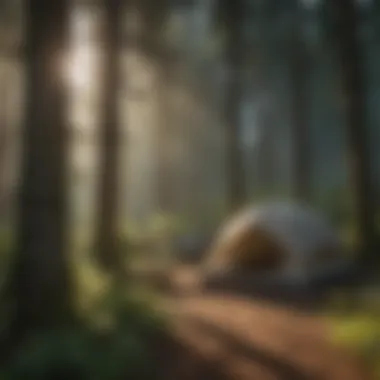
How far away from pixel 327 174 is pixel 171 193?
1.95 meters

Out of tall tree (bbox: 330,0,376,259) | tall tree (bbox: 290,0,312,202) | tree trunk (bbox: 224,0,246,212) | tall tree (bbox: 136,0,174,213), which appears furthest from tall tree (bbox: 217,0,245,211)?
tall tree (bbox: 330,0,376,259)

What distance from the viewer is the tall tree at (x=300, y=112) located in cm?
875

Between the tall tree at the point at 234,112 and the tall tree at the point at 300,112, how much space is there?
61cm

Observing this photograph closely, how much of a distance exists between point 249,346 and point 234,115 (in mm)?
4262

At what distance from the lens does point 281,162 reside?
1011 centimetres

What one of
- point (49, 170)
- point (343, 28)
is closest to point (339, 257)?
point (343, 28)

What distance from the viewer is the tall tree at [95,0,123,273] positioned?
22.1ft

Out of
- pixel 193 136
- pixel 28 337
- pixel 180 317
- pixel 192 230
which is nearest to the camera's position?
pixel 28 337

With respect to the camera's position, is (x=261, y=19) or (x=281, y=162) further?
(x=281, y=162)

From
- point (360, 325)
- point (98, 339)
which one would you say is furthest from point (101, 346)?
point (360, 325)

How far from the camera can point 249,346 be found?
5.17 metres

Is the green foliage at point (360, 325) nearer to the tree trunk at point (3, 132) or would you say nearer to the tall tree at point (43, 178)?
the tall tree at point (43, 178)

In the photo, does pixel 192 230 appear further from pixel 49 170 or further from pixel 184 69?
pixel 49 170

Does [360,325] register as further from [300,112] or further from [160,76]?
[300,112]
